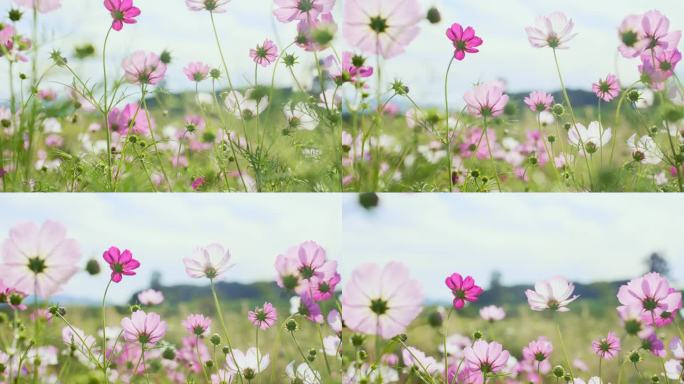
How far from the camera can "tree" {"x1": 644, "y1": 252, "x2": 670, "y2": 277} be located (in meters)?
1.55

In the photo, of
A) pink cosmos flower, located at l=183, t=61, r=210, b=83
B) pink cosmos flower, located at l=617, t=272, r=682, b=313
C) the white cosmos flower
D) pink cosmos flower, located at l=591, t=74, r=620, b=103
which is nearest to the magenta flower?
pink cosmos flower, located at l=183, t=61, r=210, b=83

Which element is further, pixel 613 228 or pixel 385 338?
pixel 613 228

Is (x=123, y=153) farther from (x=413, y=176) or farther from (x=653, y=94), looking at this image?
(x=653, y=94)

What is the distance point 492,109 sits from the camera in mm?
1528

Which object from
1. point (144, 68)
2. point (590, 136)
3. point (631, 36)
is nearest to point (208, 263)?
point (144, 68)

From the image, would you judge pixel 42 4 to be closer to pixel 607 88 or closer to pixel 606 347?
pixel 607 88

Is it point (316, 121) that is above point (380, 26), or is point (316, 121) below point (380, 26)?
below

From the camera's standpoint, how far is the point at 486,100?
1.52 m

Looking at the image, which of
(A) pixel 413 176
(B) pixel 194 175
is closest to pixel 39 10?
(B) pixel 194 175

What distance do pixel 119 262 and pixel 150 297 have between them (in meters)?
0.09

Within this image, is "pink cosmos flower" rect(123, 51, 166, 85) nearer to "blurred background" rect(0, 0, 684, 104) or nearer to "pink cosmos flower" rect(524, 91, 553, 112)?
"blurred background" rect(0, 0, 684, 104)

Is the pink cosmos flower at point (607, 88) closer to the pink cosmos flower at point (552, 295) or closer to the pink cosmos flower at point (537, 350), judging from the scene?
the pink cosmos flower at point (552, 295)

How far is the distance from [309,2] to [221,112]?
264 millimetres

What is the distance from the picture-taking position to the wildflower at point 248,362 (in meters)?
1.50
